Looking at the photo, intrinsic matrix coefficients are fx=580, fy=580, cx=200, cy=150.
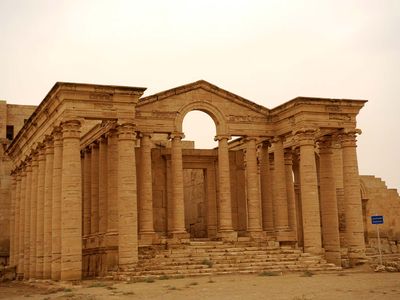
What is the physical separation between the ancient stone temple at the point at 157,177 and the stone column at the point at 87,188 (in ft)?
0.23

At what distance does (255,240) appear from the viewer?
29.2 meters

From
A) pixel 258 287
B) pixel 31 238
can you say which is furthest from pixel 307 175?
pixel 31 238

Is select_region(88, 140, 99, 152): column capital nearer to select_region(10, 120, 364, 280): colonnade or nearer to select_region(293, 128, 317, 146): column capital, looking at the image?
select_region(10, 120, 364, 280): colonnade

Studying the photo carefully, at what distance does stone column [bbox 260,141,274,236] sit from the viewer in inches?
1249

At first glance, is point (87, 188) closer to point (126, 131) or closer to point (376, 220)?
point (126, 131)

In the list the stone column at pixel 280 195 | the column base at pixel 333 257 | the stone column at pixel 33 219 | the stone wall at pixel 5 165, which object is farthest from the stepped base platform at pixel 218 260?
the stone wall at pixel 5 165

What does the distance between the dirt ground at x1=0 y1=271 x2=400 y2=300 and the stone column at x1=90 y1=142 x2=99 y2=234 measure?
616 centimetres

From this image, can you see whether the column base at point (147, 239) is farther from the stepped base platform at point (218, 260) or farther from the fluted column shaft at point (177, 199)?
the fluted column shaft at point (177, 199)

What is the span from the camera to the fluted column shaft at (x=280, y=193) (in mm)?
30484

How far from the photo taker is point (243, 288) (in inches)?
732

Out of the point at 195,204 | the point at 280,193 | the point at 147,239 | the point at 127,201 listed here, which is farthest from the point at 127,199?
the point at 195,204

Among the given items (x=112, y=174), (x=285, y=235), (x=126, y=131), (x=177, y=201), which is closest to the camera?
(x=126, y=131)

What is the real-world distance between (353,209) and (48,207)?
1500 cm

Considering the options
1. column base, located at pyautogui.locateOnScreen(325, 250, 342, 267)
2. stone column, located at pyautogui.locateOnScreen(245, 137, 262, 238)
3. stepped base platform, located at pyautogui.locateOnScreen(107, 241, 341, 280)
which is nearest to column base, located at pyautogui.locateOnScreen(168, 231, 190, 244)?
stepped base platform, located at pyautogui.locateOnScreen(107, 241, 341, 280)
